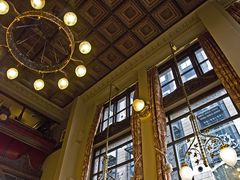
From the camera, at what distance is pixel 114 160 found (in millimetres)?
5508

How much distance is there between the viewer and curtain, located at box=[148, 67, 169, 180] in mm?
3938

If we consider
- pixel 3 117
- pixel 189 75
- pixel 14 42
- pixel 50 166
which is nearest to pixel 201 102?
pixel 189 75

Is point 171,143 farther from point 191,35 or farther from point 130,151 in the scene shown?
point 191,35

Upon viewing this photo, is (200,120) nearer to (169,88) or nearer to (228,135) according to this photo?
(228,135)

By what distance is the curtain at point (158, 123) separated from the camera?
3938 mm

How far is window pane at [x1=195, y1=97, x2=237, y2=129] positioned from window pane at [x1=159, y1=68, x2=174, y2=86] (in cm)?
161

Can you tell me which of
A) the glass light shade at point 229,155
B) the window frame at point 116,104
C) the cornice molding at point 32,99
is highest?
the cornice molding at point 32,99

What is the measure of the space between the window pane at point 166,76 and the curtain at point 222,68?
120 centimetres

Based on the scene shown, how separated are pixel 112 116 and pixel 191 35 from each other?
3.36 m

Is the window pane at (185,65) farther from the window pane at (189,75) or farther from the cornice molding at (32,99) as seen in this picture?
the cornice molding at (32,99)

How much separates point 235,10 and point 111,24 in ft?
10.2

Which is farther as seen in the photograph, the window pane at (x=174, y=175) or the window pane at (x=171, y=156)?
the window pane at (x=171, y=156)

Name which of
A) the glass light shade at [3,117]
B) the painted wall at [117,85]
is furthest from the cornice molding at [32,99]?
the glass light shade at [3,117]

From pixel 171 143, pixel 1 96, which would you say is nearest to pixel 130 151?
pixel 171 143
